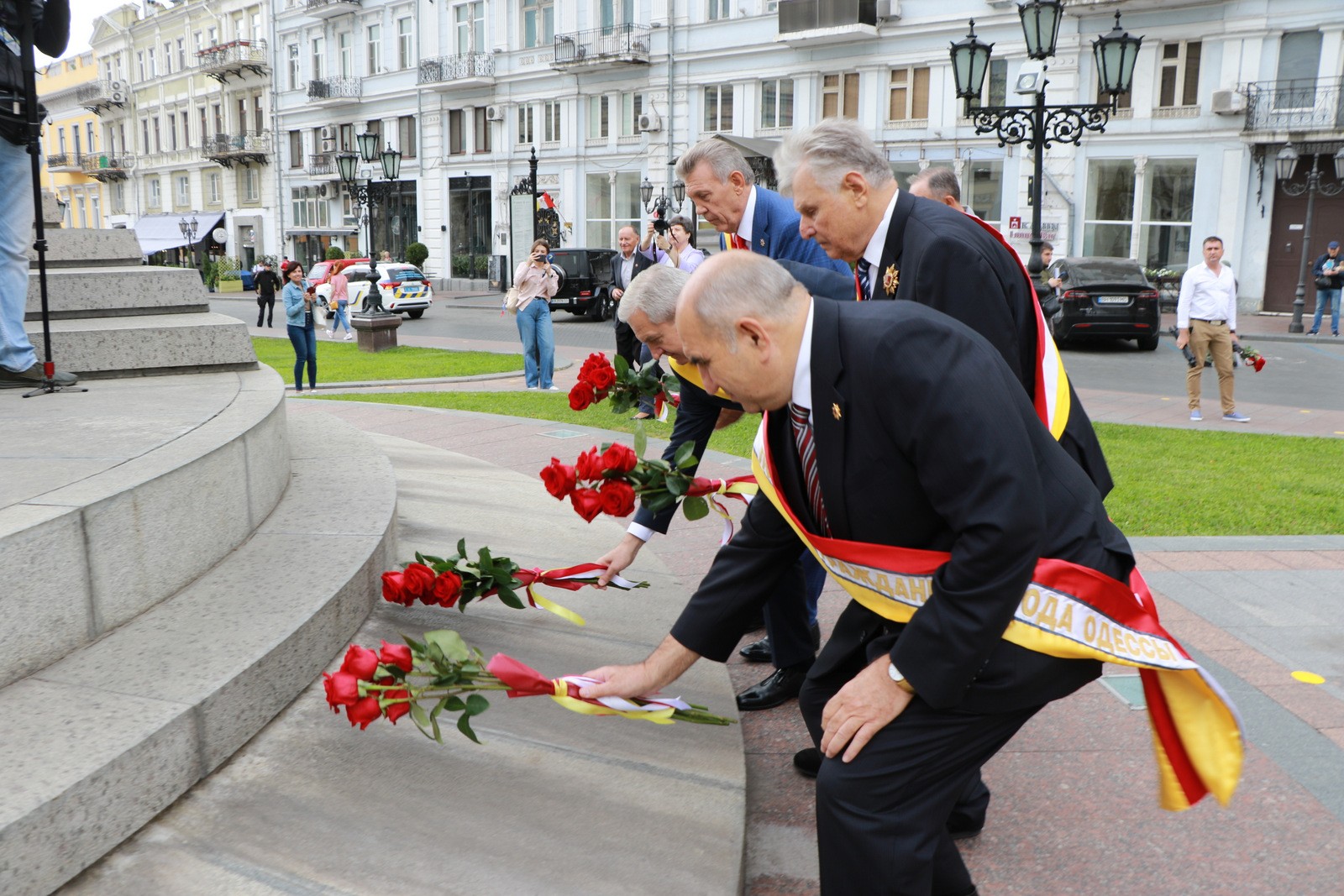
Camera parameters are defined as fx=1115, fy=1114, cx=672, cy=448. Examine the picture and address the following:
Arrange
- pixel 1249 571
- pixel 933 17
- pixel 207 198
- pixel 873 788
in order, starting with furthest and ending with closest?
1. pixel 207 198
2. pixel 933 17
3. pixel 1249 571
4. pixel 873 788

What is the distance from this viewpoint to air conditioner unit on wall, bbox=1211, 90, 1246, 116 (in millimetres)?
26656

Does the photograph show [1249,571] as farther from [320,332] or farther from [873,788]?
[320,332]

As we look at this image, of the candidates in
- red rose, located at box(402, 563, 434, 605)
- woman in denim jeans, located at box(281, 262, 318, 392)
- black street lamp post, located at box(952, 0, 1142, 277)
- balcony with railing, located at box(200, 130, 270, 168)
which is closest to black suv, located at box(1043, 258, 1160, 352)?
black street lamp post, located at box(952, 0, 1142, 277)

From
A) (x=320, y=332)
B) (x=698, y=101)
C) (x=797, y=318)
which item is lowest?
(x=320, y=332)

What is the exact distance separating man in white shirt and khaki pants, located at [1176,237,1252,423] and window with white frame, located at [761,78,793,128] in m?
24.0

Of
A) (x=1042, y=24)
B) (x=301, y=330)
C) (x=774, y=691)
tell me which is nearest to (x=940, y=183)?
(x=774, y=691)

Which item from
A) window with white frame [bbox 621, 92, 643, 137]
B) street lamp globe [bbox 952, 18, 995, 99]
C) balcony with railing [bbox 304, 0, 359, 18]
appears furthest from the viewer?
balcony with railing [bbox 304, 0, 359, 18]

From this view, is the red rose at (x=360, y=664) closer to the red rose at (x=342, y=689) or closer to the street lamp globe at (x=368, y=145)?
the red rose at (x=342, y=689)

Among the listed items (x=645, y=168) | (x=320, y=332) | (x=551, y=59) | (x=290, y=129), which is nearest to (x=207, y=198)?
(x=290, y=129)

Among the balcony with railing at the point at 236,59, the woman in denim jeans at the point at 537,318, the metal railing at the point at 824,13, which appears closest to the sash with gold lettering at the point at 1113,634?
the woman in denim jeans at the point at 537,318

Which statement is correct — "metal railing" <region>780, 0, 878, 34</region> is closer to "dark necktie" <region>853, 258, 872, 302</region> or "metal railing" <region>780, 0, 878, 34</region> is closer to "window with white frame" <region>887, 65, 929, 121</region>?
"window with white frame" <region>887, 65, 929, 121</region>

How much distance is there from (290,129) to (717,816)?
183ft

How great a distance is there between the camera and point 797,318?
6.89 feet

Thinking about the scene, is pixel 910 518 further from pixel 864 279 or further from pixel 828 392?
pixel 864 279
